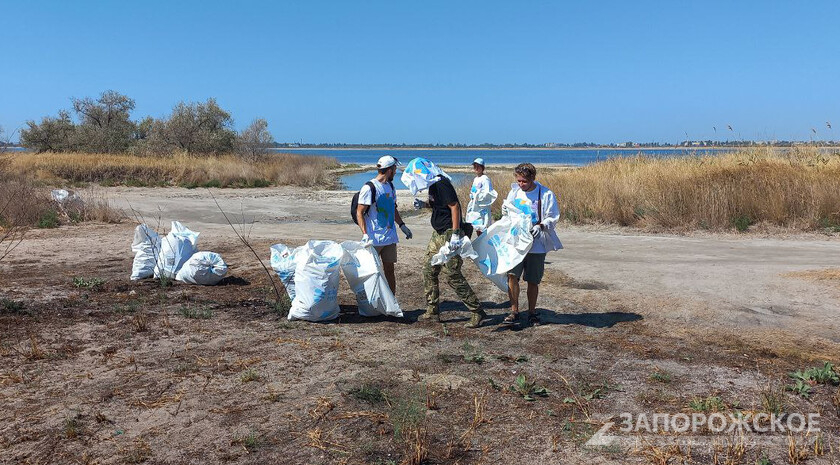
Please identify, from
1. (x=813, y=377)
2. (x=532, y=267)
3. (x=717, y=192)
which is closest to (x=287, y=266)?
(x=532, y=267)

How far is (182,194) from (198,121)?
15062 millimetres

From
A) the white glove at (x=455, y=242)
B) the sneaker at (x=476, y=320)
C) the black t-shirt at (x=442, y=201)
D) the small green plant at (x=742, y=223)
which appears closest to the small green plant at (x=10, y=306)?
the black t-shirt at (x=442, y=201)

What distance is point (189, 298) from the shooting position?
7.52 meters

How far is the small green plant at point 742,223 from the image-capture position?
13.3 m

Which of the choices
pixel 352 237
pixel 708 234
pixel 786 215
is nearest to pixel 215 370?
pixel 352 237

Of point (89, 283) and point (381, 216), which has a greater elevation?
point (381, 216)

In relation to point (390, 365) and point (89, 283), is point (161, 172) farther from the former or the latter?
point (390, 365)

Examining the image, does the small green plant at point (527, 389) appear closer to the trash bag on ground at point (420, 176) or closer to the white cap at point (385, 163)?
the trash bag on ground at point (420, 176)

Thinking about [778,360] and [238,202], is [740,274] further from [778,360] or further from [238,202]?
[238,202]

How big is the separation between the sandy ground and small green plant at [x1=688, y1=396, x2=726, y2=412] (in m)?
0.07

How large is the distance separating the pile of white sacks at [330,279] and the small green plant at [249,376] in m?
1.52

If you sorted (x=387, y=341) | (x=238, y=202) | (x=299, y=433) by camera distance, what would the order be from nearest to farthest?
(x=299, y=433) < (x=387, y=341) < (x=238, y=202)

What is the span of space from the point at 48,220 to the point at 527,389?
13291mm

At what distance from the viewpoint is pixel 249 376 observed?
482 cm
